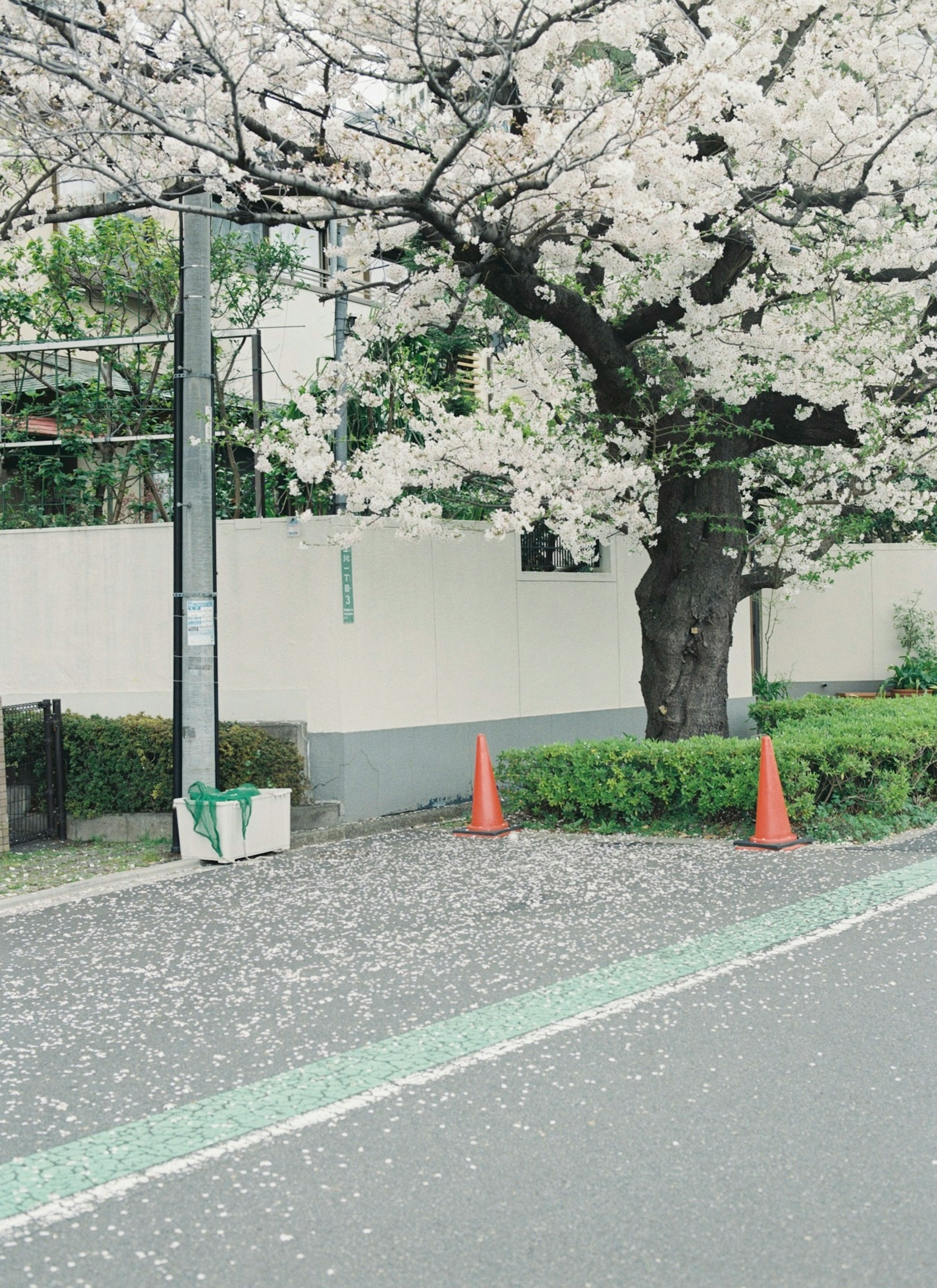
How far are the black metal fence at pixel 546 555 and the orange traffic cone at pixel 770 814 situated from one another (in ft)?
15.5

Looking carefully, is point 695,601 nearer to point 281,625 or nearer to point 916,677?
point 281,625

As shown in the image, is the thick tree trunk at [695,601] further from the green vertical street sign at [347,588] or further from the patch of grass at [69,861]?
the patch of grass at [69,861]

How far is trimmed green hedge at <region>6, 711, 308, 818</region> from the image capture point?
12.0 meters

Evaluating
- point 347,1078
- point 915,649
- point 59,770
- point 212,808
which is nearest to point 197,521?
point 212,808

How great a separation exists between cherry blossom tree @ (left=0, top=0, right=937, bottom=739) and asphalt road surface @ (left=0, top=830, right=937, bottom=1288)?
456 cm

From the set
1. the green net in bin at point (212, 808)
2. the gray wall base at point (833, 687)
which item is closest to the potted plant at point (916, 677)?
the gray wall base at point (833, 687)

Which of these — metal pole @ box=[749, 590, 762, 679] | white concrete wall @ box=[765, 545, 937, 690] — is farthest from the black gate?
white concrete wall @ box=[765, 545, 937, 690]

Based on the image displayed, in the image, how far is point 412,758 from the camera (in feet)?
43.2

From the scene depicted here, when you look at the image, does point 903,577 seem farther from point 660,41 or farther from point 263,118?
point 263,118

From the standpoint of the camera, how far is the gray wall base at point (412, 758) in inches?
488

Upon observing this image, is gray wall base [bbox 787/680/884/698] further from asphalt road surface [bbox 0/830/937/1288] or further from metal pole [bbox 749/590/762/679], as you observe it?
asphalt road surface [bbox 0/830/937/1288]

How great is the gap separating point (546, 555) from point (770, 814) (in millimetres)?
5665

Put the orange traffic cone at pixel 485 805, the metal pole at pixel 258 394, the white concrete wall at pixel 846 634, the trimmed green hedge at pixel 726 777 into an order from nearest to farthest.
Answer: the trimmed green hedge at pixel 726 777
the orange traffic cone at pixel 485 805
the metal pole at pixel 258 394
the white concrete wall at pixel 846 634

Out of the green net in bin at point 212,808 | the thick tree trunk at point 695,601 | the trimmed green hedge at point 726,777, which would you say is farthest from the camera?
the thick tree trunk at point 695,601
